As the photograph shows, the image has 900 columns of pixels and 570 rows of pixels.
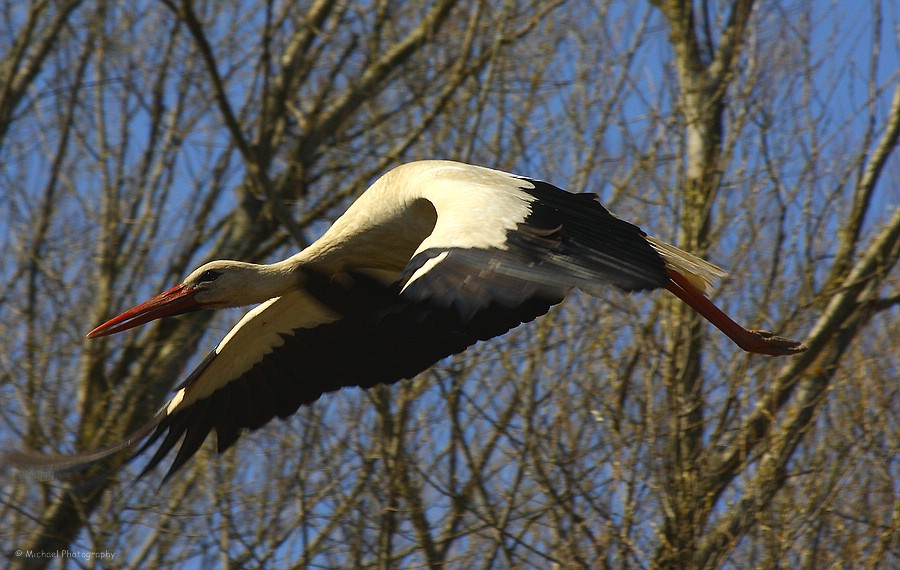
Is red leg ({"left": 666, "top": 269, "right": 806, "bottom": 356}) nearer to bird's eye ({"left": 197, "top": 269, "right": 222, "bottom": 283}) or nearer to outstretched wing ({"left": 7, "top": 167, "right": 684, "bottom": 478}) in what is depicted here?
outstretched wing ({"left": 7, "top": 167, "right": 684, "bottom": 478})

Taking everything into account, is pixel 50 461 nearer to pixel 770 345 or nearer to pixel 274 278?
pixel 274 278

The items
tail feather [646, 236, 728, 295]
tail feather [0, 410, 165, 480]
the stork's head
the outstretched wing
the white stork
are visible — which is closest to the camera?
the outstretched wing

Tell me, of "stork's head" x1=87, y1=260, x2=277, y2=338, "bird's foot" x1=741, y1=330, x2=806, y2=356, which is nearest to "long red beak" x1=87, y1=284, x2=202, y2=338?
"stork's head" x1=87, y1=260, x2=277, y2=338

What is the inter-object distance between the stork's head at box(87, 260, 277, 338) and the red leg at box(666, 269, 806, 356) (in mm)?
1960

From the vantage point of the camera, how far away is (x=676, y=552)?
22.9 ft

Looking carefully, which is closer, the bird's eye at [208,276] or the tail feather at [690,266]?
the bird's eye at [208,276]

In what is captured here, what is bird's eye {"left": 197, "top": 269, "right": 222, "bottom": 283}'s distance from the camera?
651 cm

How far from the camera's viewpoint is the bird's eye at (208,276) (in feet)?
21.4

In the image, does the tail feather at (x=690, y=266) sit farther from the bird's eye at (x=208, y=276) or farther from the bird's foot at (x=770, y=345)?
the bird's eye at (x=208, y=276)

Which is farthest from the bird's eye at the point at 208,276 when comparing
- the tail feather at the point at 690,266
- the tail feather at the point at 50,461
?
the tail feather at the point at 690,266

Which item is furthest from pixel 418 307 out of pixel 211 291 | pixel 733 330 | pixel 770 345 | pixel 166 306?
pixel 770 345

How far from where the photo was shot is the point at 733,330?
267 inches

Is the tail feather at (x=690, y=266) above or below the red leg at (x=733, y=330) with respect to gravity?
above

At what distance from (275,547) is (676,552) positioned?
2.27 metres
